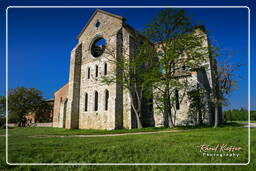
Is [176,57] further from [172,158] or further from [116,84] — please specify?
[172,158]

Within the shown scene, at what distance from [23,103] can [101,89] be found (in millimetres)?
20164

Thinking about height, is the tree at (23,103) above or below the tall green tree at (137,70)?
below

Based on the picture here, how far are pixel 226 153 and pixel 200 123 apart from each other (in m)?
13.5

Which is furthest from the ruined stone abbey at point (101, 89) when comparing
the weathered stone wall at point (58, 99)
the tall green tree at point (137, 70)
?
the weathered stone wall at point (58, 99)

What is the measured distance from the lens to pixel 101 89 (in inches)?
746

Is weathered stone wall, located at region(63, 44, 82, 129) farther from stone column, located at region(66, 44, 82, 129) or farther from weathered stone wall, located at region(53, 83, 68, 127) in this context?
weathered stone wall, located at region(53, 83, 68, 127)

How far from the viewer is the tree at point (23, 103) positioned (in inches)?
1119

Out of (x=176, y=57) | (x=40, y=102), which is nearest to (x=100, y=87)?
(x=176, y=57)

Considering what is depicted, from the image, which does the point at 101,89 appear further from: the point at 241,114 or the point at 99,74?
the point at 241,114

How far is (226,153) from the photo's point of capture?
3518 millimetres

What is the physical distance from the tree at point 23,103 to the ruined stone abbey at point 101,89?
1077 cm

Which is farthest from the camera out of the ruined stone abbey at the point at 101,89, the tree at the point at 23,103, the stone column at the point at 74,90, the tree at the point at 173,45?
the tree at the point at 23,103

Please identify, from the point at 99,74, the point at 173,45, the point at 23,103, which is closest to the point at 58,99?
the point at 23,103

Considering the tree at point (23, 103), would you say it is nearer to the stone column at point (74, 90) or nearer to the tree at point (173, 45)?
the stone column at point (74, 90)
